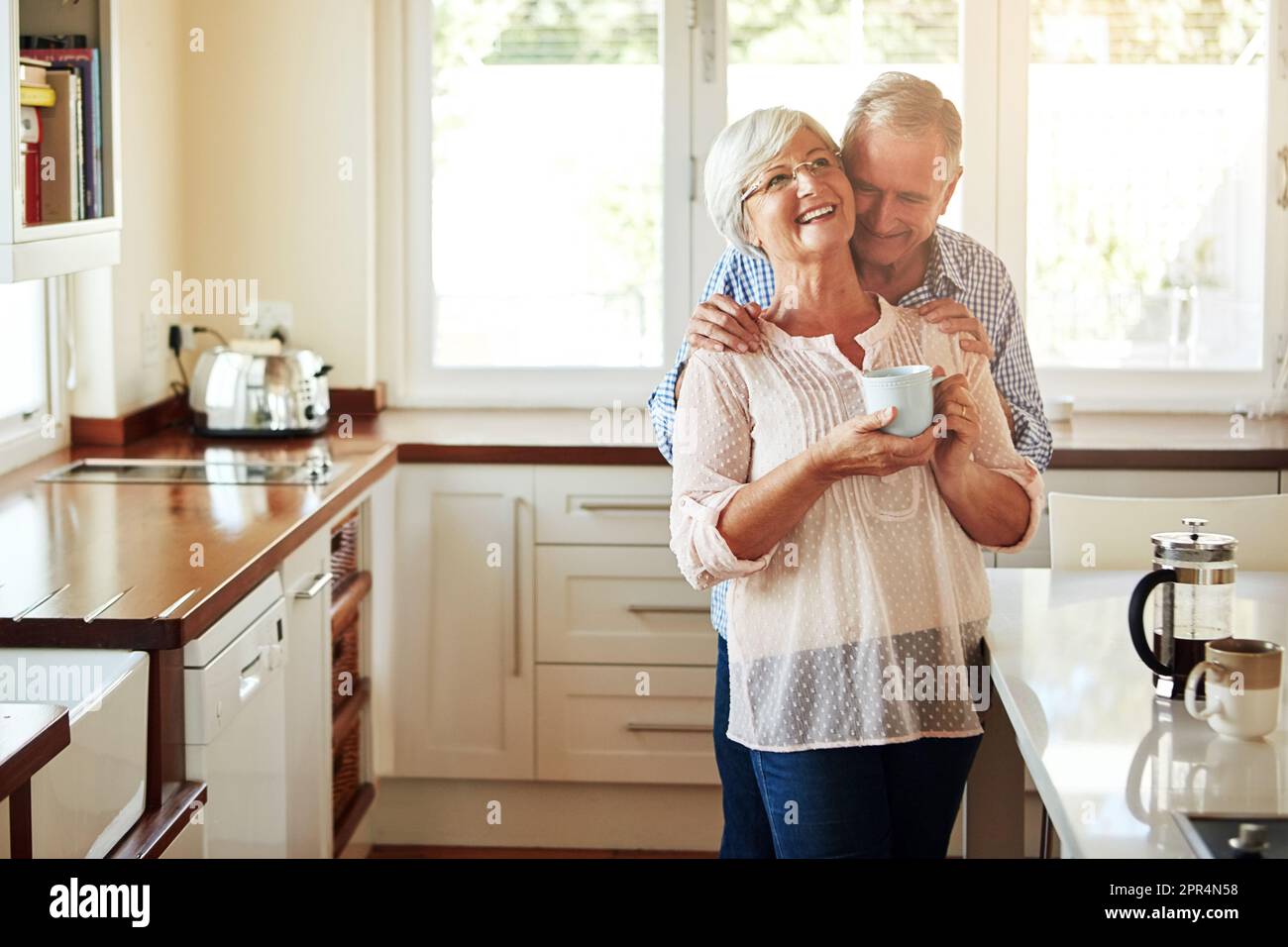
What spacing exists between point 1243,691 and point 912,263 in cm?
59

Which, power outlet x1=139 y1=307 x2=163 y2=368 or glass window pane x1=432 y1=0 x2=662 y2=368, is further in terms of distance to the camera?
glass window pane x1=432 y1=0 x2=662 y2=368

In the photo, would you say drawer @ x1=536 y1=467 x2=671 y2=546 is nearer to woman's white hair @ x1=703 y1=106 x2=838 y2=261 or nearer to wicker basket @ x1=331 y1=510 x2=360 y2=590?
wicker basket @ x1=331 y1=510 x2=360 y2=590

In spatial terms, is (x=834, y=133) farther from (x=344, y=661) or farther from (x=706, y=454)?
(x=706, y=454)

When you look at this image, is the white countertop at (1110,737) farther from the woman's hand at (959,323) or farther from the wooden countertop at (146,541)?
the wooden countertop at (146,541)

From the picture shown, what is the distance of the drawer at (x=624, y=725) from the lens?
Result: 3.11m

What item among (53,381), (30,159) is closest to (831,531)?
(30,159)

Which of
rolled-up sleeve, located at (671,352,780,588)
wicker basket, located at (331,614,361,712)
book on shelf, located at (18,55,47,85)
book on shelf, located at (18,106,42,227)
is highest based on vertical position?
book on shelf, located at (18,55,47,85)

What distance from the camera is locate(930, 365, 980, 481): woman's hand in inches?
67.8

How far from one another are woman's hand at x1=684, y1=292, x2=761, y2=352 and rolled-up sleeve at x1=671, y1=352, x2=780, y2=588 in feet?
0.05

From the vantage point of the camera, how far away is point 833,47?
3.38 meters

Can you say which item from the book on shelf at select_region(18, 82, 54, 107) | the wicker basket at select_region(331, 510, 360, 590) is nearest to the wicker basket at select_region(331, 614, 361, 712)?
the wicker basket at select_region(331, 510, 360, 590)

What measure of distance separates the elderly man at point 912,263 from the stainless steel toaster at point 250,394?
1.42 m
